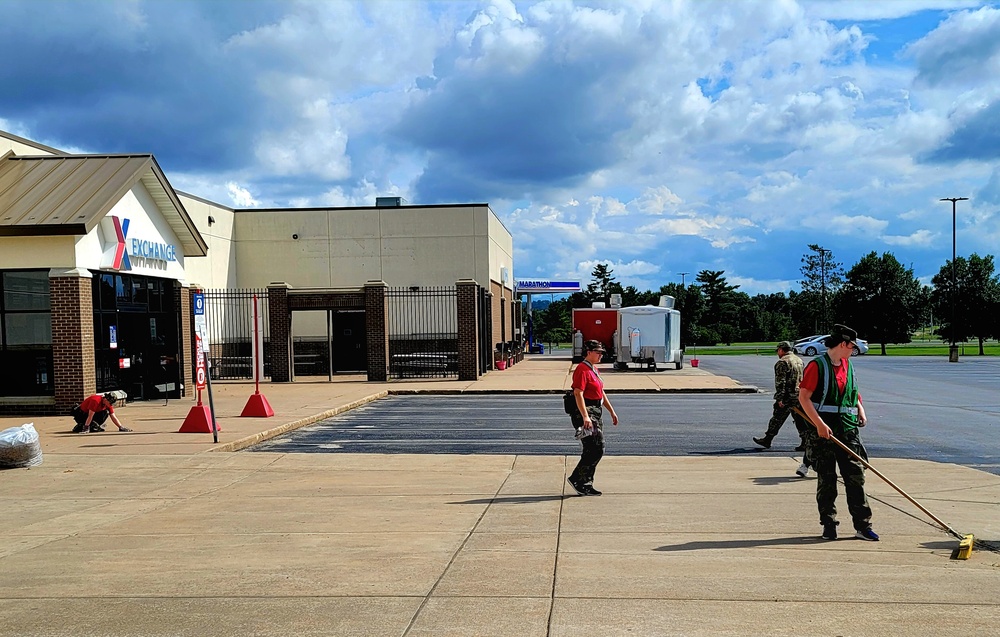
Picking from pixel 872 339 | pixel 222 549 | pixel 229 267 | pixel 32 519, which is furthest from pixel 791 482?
pixel 872 339

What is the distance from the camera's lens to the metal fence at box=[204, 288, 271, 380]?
1212 inches

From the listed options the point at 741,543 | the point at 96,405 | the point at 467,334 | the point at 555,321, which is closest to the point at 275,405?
the point at 96,405

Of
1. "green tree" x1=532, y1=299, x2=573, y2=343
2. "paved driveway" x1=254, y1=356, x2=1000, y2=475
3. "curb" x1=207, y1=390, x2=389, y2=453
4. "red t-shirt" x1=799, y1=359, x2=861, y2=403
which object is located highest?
"green tree" x1=532, y1=299, x2=573, y2=343

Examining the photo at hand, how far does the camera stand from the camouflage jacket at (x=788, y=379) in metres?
11.8

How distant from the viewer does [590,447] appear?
9.23 metres

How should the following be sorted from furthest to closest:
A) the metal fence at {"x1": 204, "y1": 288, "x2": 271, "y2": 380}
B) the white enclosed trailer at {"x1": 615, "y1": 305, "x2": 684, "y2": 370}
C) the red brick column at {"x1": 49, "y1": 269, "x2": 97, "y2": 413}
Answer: the white enclosed trailer at {"x1": 615, "y1": 305, "x2": 684, "y2": 370}, the metal fence at {"x1": 204, "y1": 288, "x2": 271, "y2": 380}, the red brick column at {"x1": 49, "y1": 269, "x2": 97, "y2": 413}

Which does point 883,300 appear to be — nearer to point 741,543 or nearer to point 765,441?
point 765,441

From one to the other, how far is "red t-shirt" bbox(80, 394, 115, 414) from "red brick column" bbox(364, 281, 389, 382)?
13.5 meters

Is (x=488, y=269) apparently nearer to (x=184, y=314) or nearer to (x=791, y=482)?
(x=184, y=314)

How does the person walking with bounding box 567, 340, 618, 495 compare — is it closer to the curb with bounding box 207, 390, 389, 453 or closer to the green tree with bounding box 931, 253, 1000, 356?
the curb with bounding box 207, 390, 389, 453

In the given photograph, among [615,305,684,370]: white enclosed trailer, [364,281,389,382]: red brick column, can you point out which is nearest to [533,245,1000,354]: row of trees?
[615,305,684,370]: white enclosed trailer

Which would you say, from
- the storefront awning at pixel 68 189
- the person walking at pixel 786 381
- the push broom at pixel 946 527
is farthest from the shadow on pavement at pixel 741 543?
the storefront awning at pixel 68 189

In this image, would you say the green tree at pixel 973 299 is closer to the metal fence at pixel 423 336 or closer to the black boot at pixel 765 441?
the metal fence at pixel 423 336

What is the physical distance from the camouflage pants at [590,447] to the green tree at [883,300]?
58.9 m
